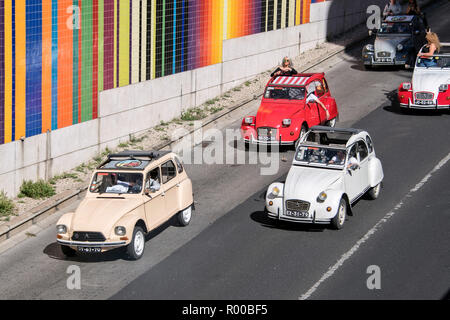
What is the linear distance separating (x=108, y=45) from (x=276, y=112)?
17.5ft

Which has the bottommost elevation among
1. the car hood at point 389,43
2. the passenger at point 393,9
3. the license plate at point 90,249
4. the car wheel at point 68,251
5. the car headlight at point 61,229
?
the car wheel at point 68,251

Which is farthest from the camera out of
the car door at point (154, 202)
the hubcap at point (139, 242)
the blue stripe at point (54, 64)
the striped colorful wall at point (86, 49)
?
the blue stripe at point (54, 64)

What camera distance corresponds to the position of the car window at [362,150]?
19.2 meters

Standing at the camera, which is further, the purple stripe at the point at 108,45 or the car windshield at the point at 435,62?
the car windshield at the point at 435,62

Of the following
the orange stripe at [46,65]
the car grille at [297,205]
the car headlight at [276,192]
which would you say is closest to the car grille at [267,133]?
the car headlight at [276,192]

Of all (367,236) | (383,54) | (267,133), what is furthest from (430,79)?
Answer: (367,236)

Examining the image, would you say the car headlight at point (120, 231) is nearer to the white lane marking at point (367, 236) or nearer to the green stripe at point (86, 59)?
the white lane marking at point (367, 236)

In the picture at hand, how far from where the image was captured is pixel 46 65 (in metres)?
21.1

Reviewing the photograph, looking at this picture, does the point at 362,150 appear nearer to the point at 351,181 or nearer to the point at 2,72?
the point at 351,181

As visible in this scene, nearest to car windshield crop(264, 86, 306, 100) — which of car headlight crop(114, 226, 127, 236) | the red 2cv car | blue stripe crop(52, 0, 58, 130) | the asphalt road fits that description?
the red 2cv car

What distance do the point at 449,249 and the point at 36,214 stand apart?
380 inches

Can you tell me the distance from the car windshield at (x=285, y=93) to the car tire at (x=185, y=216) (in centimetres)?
684

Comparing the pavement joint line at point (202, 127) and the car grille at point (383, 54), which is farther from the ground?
the car grille at point (383, 54)
